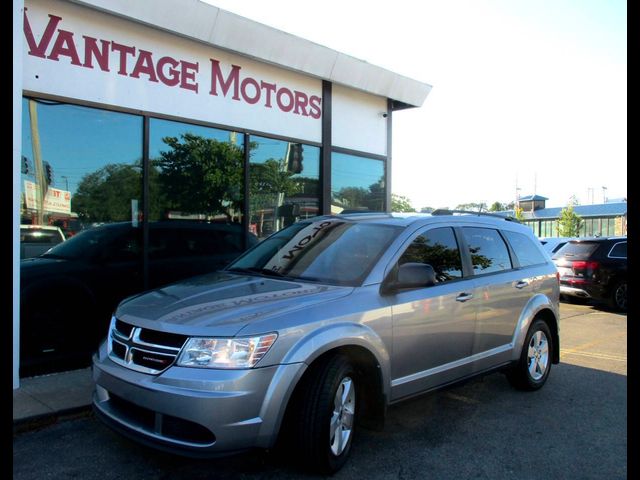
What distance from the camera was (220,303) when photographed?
3320mm

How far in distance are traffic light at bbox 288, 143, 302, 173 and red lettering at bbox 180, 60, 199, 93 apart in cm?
209

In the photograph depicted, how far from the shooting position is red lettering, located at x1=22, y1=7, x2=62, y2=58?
5367 mm

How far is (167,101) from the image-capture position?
664 centimetres

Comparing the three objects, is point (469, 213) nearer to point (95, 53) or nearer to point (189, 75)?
point (189, 75)

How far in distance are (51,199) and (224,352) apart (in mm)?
3874

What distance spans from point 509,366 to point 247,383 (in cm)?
312

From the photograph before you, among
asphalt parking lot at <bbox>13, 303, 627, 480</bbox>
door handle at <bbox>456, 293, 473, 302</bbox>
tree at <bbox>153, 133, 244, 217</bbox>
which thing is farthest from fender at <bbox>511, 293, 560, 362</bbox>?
tree at <bbox>153, 133, 244, 217</bbox>

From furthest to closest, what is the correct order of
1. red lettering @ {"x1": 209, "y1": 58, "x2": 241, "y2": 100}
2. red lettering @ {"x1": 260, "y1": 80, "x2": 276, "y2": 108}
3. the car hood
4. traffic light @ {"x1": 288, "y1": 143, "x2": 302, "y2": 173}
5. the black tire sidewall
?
traffic light @ {"x1": 288, "y1": 143, "x2": 302, "y2": 173} → red lettering @ {"x1": 260, "y1": 80, "x2": 276, "y2": 108} → red lettering @ {"x1": 209, "y1": 58, "x2": 241, "y2": 100} → the black tire sidewall → the car hood

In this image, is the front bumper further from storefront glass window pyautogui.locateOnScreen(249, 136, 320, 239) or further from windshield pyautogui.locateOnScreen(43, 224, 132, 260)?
storefront glass window pyautogui.locateOnScreen(249, 136, 320, 239)

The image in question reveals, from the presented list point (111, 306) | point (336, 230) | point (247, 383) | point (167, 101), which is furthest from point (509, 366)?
point (167, 101)

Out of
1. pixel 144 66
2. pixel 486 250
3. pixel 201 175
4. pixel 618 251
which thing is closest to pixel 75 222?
pixel 201 175

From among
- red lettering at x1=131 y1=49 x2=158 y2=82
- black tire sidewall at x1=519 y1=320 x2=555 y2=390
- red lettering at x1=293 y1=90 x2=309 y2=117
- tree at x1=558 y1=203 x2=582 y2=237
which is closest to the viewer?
black tire sidewall at x1=519 y1=320 x2=555 y2=390

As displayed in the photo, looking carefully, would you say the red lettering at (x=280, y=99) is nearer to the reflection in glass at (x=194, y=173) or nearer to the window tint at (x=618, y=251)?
the reflection in glass at (x=194, y=173)
